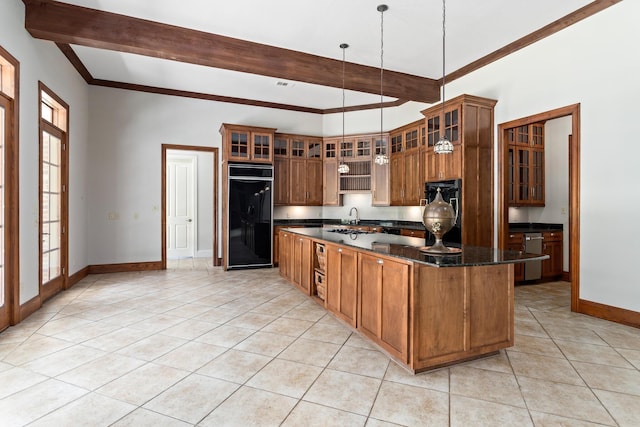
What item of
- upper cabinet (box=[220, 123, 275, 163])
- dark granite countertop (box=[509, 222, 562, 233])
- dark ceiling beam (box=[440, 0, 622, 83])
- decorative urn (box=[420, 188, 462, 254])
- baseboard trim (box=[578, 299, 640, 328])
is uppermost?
dark ceiling beam (box=[440, 0, 622, 83])

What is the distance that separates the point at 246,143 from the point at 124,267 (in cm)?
310

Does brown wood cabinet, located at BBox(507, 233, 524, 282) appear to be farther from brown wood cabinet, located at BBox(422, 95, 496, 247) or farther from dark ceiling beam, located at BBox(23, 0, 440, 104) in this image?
dark ceiling beam, located at BBox(23, 0, 440, 104)

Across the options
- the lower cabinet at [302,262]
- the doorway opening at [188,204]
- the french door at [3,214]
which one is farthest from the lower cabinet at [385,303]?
the doorway opening at [188,204]

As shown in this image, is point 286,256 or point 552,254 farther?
point 552,254

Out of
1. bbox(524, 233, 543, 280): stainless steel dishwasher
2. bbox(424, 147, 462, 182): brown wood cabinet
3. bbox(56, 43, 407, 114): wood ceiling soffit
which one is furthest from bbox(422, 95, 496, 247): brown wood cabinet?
bbox(56, 43, 407, 114): wood ceiling soffit

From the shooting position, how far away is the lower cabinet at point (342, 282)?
10.5 feet

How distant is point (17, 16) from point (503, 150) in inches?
229

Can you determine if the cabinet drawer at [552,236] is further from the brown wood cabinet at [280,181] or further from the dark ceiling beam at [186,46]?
the brown wood cabinet at [280,181]

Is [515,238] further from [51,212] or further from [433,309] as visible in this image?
[51,212]

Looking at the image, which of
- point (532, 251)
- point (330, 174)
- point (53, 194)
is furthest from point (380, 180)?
point (53, 194)

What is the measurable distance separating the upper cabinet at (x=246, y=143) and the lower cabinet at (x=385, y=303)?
4.05m

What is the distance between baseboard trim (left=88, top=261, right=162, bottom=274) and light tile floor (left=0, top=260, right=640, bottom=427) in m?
2.17

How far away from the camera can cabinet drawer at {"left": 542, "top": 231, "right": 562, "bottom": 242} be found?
551cm

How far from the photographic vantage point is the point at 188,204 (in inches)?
333
